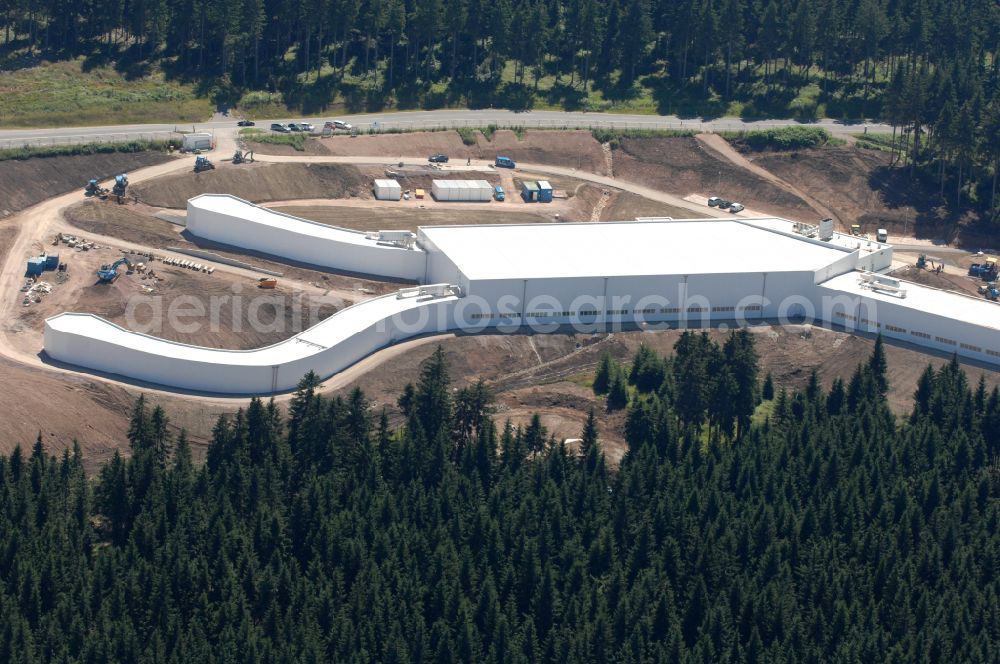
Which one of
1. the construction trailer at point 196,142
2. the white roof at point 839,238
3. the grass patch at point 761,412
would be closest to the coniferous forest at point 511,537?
the grass patch at point 761,412

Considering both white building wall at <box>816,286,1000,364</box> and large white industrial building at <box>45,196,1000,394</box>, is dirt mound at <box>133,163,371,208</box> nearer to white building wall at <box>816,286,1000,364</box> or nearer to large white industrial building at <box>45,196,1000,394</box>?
large white industrial building at <box>45,196,1000,394</box>

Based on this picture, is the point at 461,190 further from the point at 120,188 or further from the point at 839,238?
the point at 839,238

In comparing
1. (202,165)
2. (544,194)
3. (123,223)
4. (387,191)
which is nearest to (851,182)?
(544,194)

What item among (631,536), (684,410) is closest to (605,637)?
(631,536)

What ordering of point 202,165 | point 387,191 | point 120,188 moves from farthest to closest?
point 387,191 < point 202,165 < point 120,188

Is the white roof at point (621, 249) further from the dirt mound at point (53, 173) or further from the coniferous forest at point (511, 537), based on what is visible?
the dirt mound at point (53, 173)
